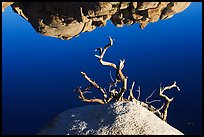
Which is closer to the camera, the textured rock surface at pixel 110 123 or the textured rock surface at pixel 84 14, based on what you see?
the textured rock surface at pixel 110 123

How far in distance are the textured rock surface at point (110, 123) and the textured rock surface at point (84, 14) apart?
71.4 inches

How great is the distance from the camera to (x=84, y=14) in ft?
20.4

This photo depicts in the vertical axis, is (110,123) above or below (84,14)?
below

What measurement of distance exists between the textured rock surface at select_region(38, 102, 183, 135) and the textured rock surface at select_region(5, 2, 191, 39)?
1813 millimetres

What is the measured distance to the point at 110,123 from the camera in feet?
15.9

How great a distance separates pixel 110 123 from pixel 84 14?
231cm

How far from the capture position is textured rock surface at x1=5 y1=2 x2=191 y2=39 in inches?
242

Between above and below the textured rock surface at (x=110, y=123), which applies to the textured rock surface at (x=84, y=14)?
above

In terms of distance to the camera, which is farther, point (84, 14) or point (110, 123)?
point (84, 14)

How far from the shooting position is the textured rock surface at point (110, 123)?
4.73 m

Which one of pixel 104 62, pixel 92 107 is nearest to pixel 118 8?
pixel 104 62

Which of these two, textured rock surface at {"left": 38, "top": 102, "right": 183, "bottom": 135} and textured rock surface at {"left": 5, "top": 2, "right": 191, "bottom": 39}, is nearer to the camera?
textured rock surface at {"left": 38, "top": 102, "right": 183, "bottom": 135}

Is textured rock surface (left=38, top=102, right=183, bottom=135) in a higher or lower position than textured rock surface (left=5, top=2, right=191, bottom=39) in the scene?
lower

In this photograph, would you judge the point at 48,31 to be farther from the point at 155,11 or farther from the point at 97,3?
the point at 155,11
